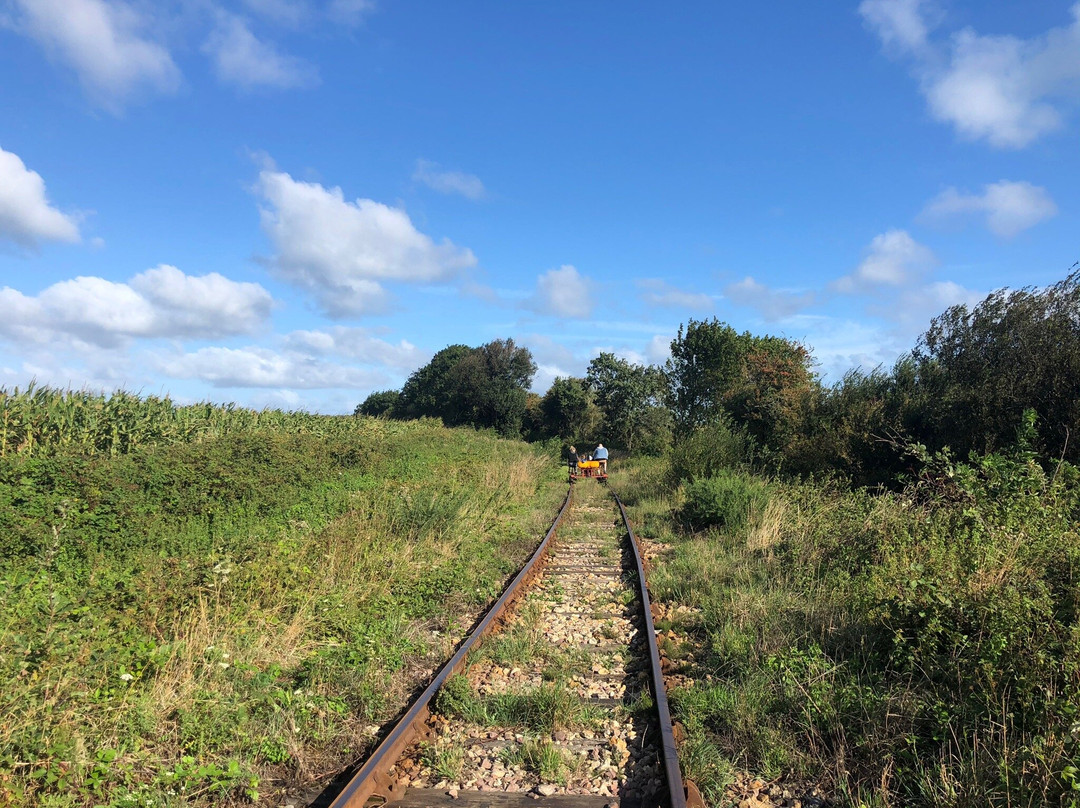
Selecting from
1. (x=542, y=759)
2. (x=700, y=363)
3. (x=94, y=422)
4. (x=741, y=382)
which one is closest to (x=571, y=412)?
(x=700, y=363)

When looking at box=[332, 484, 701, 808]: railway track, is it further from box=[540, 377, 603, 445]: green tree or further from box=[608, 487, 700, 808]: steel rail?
box=[540, 377, 603, 445]: green tree

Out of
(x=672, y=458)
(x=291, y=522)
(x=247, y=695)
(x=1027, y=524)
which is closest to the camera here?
(x=247, y=695)

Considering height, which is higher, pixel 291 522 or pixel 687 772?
pixel 291 522

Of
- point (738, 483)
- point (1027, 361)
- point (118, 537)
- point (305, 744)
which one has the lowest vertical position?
point (305, 744)

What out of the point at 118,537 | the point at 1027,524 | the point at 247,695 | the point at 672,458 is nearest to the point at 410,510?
the point at 118,537

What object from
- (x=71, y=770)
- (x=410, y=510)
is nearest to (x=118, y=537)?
(x=410, y=510)

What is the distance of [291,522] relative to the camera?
9.36 metres

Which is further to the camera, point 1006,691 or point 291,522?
point 291,522

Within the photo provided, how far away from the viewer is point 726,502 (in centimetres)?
1225

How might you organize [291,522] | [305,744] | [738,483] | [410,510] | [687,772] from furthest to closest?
[738,483], [410,510], [291,522], [305,744], [687,772]

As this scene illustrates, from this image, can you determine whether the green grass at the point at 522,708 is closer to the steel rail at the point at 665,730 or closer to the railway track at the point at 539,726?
the railway track at the point at 539,726

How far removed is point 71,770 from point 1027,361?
14740 mm

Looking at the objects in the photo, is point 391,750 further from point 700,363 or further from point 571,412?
point 571,412

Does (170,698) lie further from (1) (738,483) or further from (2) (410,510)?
(1) (738,483)
